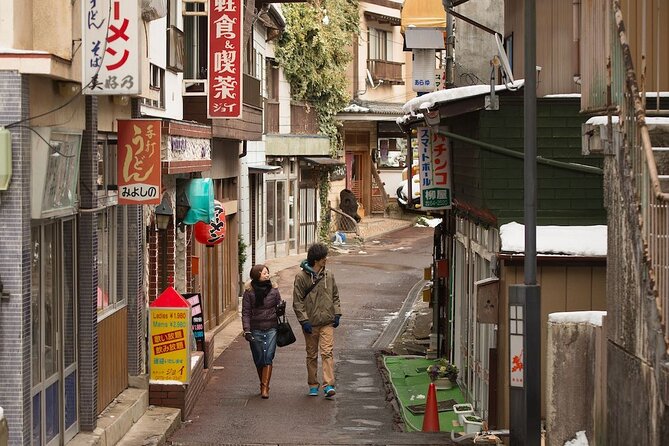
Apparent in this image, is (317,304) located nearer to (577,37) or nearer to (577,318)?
(577,37)

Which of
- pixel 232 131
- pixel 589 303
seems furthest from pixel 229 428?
pixel 232 131

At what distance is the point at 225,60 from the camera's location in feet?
70.5

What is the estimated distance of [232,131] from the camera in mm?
24484

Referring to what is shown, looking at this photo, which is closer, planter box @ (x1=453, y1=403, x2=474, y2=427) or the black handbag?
planter box @ (x1=453, y1=403, x2=474, y2=427)

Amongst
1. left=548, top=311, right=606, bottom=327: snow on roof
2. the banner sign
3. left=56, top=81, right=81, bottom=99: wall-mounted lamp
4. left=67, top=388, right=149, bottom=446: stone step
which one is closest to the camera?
left=548, top=311, right=606, bottom=327: snow on roof

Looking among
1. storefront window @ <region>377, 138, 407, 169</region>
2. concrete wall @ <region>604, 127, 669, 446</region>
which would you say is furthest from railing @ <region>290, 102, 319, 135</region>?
concrete wall @ <region>604, 127, 669, 446</region>

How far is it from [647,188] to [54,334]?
632 centimetres

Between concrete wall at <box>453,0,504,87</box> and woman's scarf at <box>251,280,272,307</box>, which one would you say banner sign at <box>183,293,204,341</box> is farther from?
concrete wall at <box>453,0,504,87</box>

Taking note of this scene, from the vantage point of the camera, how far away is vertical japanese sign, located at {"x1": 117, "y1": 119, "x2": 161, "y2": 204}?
47.3 feet

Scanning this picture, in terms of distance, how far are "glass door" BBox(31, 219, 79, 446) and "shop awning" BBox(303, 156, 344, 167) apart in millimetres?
29535

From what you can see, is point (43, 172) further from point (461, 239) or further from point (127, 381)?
point (461, 239)

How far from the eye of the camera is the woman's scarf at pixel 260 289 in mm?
17172

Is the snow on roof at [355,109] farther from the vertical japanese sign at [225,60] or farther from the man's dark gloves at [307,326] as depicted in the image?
the man's dark gloves at [307,326]

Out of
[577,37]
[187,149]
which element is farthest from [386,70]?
[577,37]
